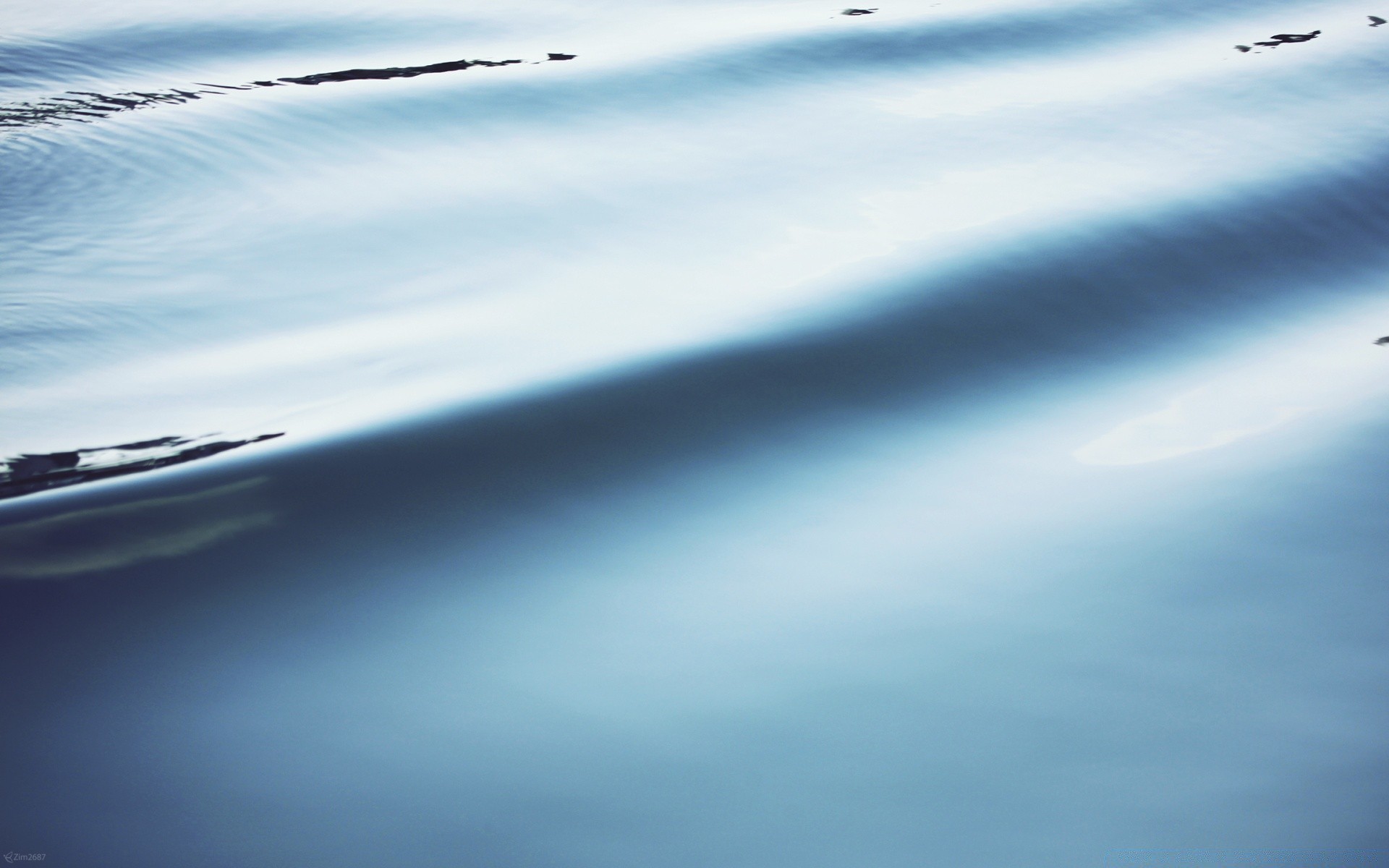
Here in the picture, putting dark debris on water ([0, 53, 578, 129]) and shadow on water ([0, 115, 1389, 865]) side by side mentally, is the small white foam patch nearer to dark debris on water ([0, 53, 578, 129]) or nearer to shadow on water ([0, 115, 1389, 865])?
shadow on water ([0, 115, 1389, 865])

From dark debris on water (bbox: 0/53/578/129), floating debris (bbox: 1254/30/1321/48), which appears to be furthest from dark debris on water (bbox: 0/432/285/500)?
floating debris (bbox: 1254/30/1321/48)

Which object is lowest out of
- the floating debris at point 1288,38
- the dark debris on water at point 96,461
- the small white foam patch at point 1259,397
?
the small white foam patch at point 1259,397

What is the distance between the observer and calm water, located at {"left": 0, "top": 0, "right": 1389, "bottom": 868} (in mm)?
407

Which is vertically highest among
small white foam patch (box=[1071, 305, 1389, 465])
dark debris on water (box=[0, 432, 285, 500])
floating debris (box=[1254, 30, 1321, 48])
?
floating debris (box=[1254, 30, 1321, 48])

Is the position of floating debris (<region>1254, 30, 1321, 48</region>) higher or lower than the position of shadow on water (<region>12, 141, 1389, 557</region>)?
higher

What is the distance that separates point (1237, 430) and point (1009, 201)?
0.30 meters

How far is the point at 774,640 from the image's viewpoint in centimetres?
48

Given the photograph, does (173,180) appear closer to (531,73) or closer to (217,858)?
(531,73)

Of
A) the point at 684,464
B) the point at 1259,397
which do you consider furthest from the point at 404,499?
the point at 1259,397

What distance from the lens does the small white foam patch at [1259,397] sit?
61cm

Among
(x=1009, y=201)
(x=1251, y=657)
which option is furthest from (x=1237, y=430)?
(x=1009, y=201)

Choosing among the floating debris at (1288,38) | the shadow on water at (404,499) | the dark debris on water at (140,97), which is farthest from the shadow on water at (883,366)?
the dark debris on water at (140,97)

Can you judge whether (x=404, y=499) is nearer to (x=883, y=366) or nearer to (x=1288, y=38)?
(x=883, y=366)

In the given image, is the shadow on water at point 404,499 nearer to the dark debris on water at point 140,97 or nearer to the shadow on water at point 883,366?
the shadow on water at point 883,366
